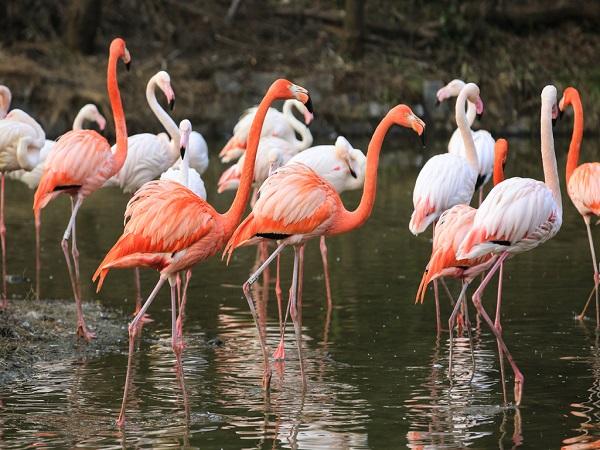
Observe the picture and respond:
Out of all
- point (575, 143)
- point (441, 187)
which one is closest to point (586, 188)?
point (575, 143)

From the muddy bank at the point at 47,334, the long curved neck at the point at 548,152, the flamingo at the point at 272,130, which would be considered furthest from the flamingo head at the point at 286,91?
the flamingo at the point at 272,130

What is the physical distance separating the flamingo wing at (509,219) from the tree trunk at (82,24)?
14.1 metres

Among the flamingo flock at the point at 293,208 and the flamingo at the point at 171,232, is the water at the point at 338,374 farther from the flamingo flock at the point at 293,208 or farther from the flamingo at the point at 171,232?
the flamingo at the point at 171,232

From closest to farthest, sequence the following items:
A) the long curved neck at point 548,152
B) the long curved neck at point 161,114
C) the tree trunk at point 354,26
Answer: the long curved neck at point 548,152 < the long curved neck at point 161,114 < the tree trunk at point 354,26

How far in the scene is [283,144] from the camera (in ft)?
32.8

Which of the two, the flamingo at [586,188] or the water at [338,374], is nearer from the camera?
the water at [338,374]

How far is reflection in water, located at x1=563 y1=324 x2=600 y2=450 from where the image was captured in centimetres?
525

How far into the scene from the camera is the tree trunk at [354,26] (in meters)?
20.2

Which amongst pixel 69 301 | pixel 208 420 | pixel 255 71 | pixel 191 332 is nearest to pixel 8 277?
pixel 69 301

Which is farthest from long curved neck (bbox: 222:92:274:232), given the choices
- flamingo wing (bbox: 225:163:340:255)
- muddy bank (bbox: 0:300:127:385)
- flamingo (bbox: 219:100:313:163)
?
flamingo (bbox: 219:100:313:163)

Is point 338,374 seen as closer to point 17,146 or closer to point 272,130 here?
point 17,146

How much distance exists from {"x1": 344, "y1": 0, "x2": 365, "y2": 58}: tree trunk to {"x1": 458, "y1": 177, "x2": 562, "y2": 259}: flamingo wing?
1422 cm

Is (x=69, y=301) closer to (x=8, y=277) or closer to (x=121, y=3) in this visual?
(x=8, y=277)

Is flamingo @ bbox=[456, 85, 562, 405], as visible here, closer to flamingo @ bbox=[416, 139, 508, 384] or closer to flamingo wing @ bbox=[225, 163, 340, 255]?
flamingo @ bbox=[416, 139, 508, 384]
